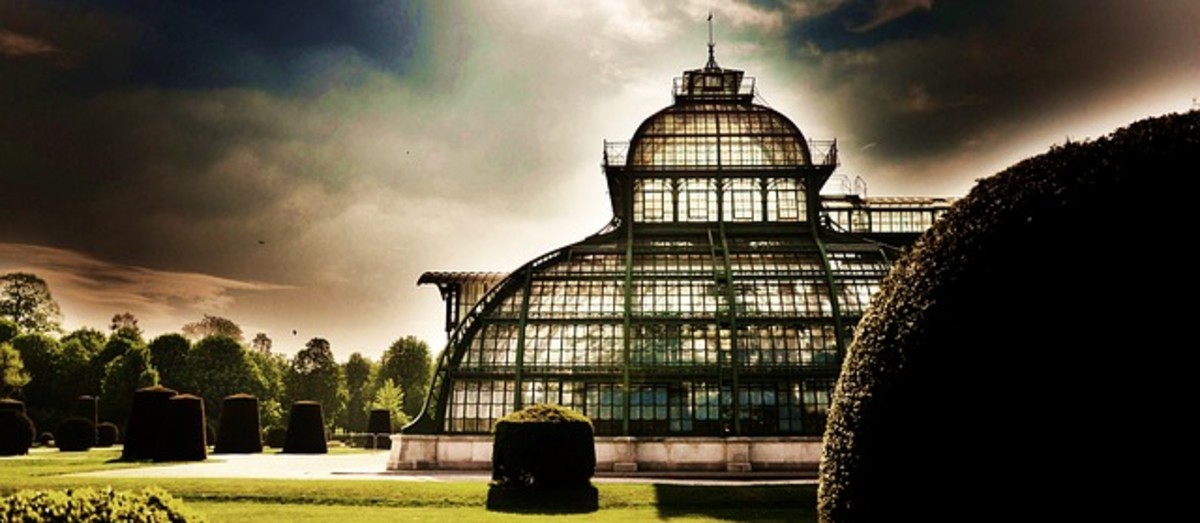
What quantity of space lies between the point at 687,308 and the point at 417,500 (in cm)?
1838

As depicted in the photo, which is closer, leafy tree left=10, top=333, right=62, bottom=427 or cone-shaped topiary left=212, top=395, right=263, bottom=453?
cone-shaped topiary left=212, top=395, right=263, bottom=453

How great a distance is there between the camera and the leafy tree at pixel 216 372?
88812mm

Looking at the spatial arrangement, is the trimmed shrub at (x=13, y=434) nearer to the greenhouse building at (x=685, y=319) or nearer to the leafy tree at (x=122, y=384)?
the leafy tree at (x=122, y=384)

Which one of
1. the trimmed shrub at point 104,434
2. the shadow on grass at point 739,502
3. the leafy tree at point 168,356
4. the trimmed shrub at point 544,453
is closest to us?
the shadow on grass at point 739,502

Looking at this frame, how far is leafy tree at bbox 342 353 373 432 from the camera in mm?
130500

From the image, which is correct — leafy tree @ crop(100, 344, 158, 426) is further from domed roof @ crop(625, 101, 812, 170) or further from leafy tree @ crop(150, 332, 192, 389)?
domed roof @ crop(625, 101, 812, 170)

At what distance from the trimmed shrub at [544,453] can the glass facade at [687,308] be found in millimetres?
10000

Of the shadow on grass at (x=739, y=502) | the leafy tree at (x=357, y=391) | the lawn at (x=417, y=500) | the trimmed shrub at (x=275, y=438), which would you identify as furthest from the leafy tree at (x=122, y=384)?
the shadow on grass at (x=739, y=502)


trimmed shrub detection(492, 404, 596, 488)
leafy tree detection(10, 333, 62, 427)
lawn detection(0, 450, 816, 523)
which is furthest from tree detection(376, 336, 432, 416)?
trimmed shrub detection(492, 404, 596, 488)

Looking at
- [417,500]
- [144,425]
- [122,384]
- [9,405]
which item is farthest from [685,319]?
[122,384]

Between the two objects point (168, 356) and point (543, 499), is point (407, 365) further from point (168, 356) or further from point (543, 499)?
point (543, 499)

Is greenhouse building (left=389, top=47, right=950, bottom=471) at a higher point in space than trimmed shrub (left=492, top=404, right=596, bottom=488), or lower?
higher

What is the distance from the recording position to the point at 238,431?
62.0 meters

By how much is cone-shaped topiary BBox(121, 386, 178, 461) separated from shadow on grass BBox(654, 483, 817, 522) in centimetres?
3416
